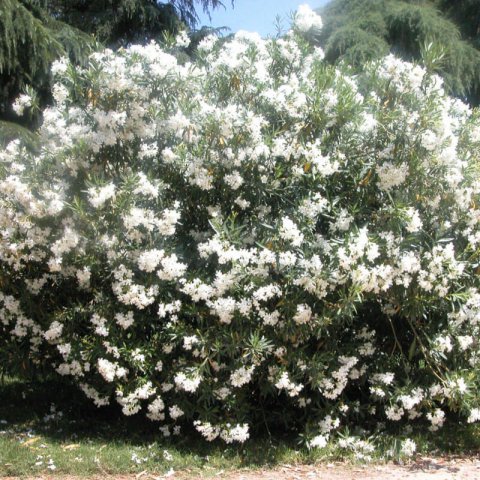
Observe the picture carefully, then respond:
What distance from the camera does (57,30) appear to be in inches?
402

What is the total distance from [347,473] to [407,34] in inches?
448

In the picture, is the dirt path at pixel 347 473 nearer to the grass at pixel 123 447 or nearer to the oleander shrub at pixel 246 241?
the grass at pixel 123 447

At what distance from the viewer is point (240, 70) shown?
16.6ft

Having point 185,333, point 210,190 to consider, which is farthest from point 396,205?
point 185,333

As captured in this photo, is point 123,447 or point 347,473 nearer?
point 347,473

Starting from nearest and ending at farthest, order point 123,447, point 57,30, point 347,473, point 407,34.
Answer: point 347,473, point 123,447, point 57,30, point 407,34

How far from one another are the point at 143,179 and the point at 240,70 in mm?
1243

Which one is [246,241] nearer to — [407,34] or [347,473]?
[347,473]

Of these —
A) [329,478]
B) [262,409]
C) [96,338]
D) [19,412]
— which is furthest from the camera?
[19,412]

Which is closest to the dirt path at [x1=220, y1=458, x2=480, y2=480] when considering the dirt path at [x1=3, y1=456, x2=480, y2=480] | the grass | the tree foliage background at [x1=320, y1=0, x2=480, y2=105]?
the dirt path at [x1=3, y1=456, x2=480, y2=480]

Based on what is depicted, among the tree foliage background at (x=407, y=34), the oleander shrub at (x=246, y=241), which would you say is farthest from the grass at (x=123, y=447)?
the tree foliage background at (x=407, y=34)

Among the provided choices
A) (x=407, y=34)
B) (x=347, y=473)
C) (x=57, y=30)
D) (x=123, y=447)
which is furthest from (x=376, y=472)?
(x=407, y=34)

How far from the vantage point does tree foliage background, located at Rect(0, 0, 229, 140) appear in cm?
881

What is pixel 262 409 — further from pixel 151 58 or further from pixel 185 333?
pixel 151 58
